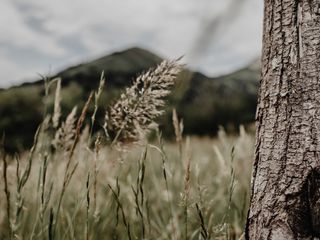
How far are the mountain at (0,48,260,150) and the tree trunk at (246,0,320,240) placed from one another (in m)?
5.66

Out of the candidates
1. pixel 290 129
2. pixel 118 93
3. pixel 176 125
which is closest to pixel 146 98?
pixel 176 125

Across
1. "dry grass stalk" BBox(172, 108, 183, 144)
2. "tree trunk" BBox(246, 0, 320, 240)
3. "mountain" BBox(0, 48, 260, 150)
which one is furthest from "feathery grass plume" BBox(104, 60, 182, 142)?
"mountain" BBox(0, 48, 260, 150)

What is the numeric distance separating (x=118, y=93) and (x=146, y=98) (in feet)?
23.5

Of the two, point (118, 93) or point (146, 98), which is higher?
point (118, 93)

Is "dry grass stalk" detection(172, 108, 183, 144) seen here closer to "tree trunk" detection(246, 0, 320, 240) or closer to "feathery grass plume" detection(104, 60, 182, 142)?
"feathery grass plume" detection(104, 60, 182, 142)

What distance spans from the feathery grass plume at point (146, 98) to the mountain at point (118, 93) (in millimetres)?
5232

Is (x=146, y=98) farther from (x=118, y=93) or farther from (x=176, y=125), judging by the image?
(x=118, y=93)

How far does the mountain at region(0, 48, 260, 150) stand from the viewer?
1052 cm

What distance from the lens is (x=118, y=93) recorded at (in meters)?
8.72

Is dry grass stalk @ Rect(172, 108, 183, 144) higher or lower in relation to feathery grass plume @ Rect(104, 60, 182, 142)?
lower

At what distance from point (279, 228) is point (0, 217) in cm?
180

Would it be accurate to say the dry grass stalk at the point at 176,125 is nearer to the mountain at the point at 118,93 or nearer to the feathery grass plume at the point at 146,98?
the feathery grass plume at the point at 146,98

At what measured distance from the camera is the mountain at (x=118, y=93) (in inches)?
414

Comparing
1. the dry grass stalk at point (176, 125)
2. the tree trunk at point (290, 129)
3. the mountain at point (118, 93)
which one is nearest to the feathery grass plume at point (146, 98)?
the dry grass stalk at point (176, 125)
